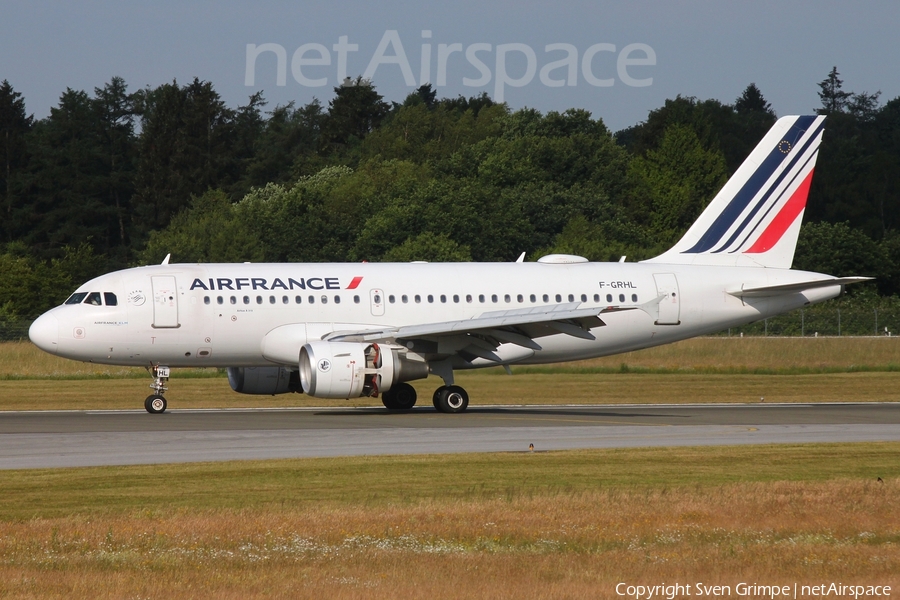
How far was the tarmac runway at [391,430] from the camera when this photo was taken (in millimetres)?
21906

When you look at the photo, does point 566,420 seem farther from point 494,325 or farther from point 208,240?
point 208,240

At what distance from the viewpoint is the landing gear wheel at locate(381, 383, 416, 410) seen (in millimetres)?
33062

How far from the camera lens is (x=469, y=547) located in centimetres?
1295

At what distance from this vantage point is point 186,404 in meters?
→ 35.1

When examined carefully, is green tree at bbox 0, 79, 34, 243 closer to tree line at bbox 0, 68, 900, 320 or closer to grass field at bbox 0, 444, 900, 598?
tree line at bbox 0, 68, 900, 320

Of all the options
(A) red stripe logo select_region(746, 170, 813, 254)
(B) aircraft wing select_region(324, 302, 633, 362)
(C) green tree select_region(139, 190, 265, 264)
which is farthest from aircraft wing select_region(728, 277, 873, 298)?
(C) green tree select_region(139, 190, 265, 264)

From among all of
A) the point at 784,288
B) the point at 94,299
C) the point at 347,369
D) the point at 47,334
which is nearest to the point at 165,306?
the point at 94,299

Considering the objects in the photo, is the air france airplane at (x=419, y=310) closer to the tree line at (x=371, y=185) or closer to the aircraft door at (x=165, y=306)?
the aircraft door at (x=165, y=306)

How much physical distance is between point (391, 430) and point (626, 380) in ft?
58.2

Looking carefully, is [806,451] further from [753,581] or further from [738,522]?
[753,581]

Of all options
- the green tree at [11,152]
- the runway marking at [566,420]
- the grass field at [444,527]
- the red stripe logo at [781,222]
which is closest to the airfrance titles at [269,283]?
the runway marking at [566,420]

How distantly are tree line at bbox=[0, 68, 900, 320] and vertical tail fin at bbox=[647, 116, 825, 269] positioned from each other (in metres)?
37.6

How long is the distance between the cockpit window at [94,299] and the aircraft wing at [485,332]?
5.85 m

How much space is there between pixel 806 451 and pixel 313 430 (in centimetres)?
1007
